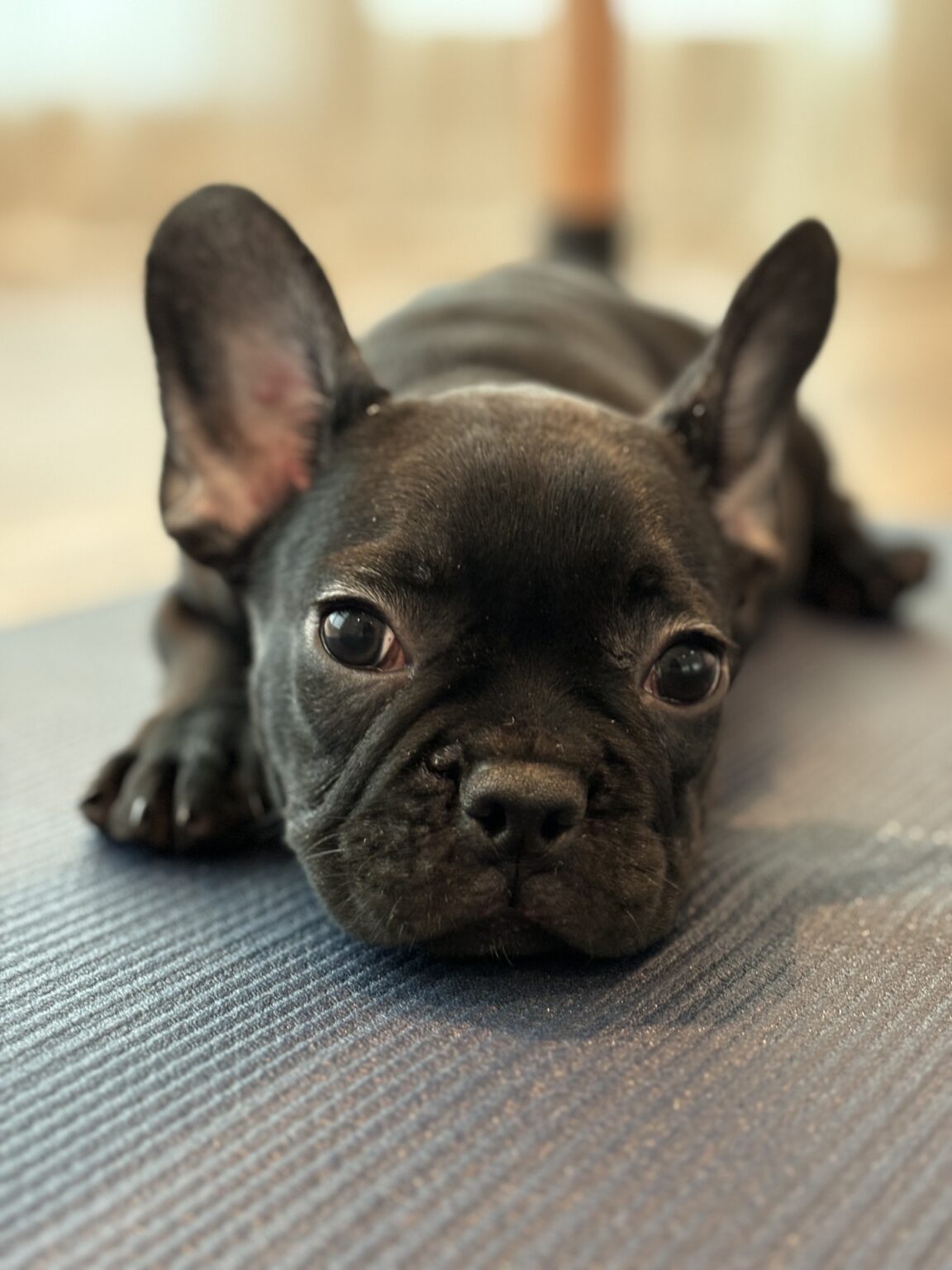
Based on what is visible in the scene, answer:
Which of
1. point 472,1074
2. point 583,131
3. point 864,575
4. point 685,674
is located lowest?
point 864,575


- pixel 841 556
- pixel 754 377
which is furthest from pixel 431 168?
pixel 754 377

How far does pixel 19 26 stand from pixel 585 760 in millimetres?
6191

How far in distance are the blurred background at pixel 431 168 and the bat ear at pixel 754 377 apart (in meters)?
2.23

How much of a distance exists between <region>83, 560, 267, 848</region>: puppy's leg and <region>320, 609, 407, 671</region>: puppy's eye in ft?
1.17

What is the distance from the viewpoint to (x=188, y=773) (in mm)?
2033

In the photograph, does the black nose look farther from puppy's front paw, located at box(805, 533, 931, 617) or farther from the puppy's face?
puppy's front paw, located at box(805, 533, 931, 617)

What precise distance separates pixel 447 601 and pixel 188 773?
0.54m

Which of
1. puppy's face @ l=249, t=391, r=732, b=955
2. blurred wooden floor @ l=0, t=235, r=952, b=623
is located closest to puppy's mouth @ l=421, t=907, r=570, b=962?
puppy's face @ l=249, t=391, r=732, b=955

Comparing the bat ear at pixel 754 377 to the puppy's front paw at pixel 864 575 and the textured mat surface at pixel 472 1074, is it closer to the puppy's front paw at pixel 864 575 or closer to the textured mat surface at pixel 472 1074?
the textured mat surface at pixel 472 1074

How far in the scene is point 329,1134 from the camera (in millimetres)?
1360

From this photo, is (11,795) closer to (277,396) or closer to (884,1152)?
(277,396)

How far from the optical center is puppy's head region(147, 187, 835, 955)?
5.29ft

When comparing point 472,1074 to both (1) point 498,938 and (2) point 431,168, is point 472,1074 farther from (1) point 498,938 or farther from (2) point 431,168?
(2) point 431,168

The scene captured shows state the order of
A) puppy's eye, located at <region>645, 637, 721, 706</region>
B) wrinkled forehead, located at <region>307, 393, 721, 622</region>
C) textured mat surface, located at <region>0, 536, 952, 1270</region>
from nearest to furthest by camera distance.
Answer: textured mat surface, located at <region>0, 536, 952, 1270</region> → wrinkled forehead, located at <region>307, 393, 721, 622</region> → puppy's eye, located at <region>645, 637, 721, 706</region>
